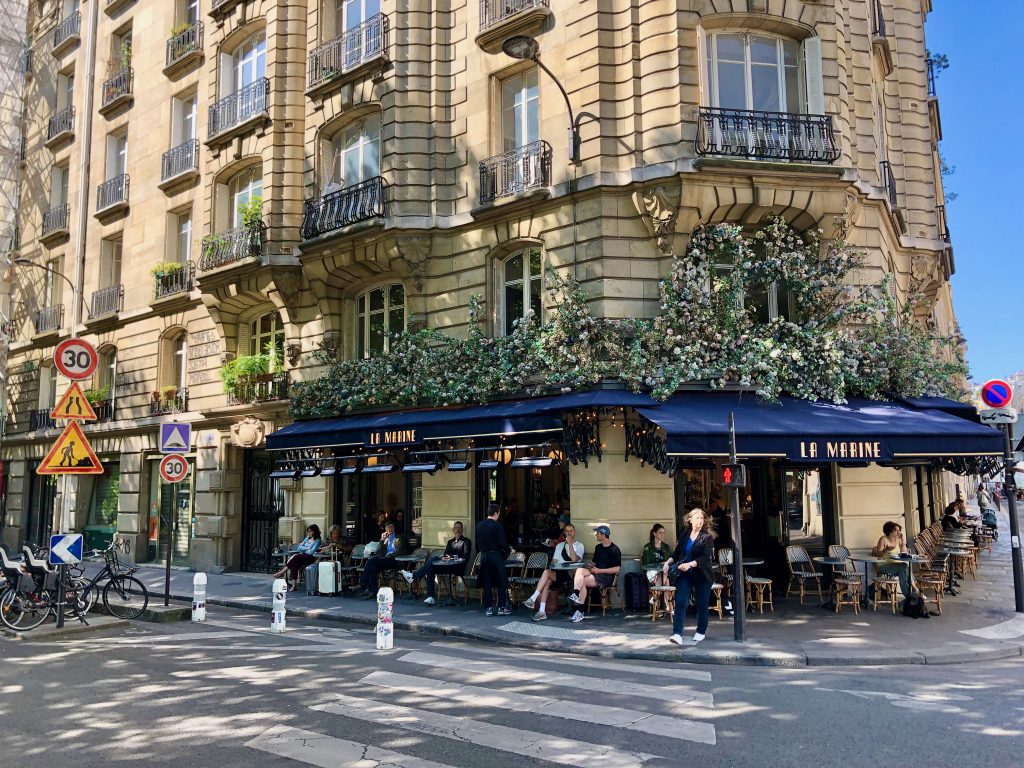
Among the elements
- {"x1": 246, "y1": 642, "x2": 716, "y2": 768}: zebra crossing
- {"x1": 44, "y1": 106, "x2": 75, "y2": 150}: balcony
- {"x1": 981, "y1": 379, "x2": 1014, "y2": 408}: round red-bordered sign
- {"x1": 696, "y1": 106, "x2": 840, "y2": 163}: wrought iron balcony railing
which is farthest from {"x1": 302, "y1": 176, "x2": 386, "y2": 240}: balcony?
{"x1": 44, "y1": 106, "x2": 75, "y2": 150}: balcony

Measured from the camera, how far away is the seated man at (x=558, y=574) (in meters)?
12.7

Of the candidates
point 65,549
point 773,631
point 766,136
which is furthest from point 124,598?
point 766,136

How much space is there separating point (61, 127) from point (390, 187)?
1947 centimetres

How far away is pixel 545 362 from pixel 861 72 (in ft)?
29.2

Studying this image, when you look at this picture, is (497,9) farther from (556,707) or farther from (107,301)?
(107,301)

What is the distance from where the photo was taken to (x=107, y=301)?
25.8 meters

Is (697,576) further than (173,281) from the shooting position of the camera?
No

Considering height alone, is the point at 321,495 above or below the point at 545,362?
below

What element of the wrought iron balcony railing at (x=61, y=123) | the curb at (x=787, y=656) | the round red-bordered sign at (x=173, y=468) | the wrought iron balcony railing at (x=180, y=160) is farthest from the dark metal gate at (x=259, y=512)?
the wrought iron balcony railing at (x=61, y=123)

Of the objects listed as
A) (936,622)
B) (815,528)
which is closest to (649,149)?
(815,528)

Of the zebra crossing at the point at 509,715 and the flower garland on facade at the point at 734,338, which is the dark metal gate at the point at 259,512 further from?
the zebra crossing at the point at 509,715

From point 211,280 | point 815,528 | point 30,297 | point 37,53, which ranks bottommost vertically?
point 815,528

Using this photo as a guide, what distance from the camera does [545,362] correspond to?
552 inches

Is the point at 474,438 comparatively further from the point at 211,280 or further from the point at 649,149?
the point at 211,280
